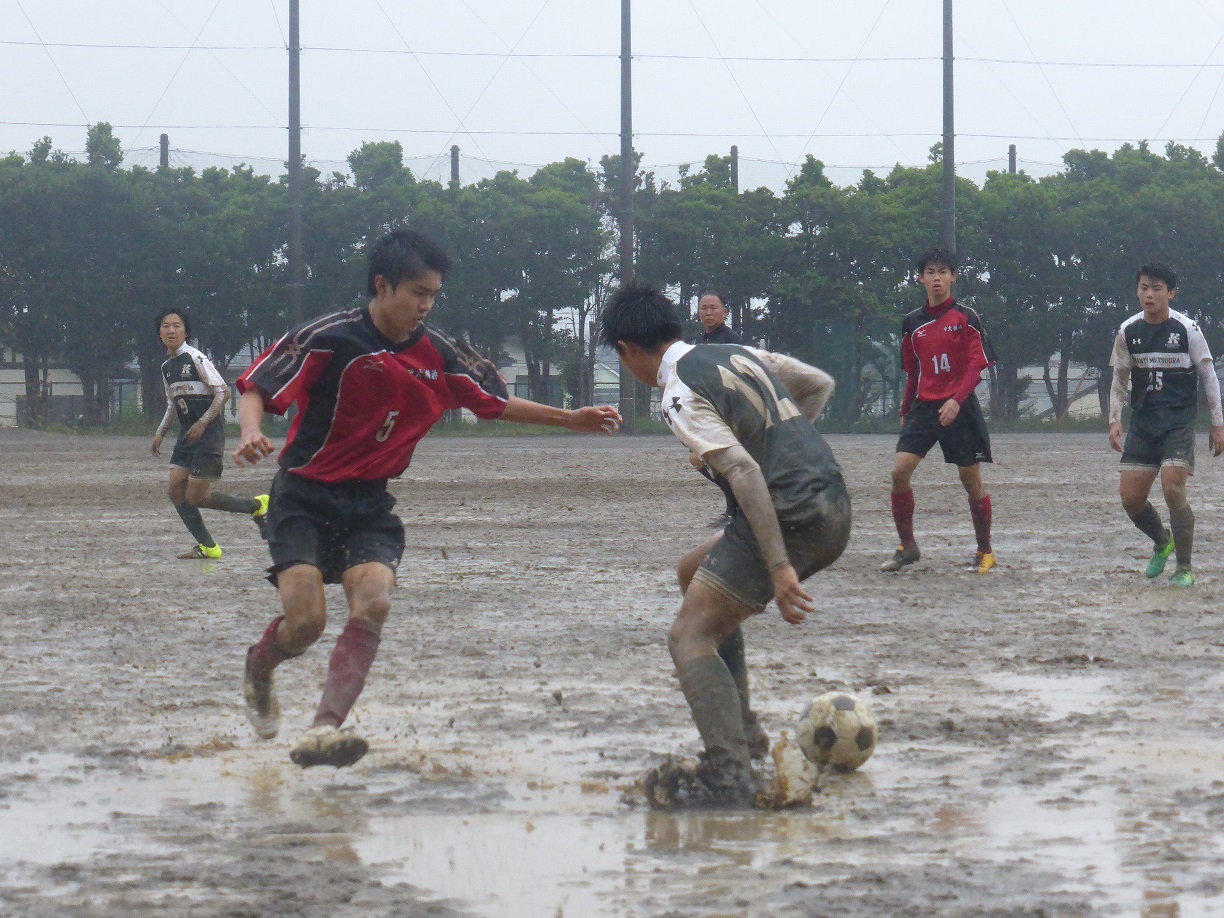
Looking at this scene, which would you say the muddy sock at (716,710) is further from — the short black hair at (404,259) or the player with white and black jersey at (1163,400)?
the player with white and black jersey at (1163,400)

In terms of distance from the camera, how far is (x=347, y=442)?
5012mm

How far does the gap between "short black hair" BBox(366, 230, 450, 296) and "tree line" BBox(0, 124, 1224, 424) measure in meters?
29.4

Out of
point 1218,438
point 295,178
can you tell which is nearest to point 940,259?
point 1218,438

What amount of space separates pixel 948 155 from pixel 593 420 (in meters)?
29.3

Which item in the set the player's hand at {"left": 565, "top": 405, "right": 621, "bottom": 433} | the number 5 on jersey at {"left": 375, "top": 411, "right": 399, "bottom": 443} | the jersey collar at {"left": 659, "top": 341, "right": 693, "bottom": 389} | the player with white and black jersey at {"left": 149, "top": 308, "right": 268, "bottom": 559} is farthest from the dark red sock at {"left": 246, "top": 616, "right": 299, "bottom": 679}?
the player with white and black jersey at {"left": 149, "top": 308, "right": 268, "bottom": 559}

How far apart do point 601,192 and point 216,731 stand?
34369 mm

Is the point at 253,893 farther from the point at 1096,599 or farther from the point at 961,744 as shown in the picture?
the point at 1096,599

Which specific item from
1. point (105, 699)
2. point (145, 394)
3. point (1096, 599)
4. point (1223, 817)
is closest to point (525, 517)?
point (1096, 599)

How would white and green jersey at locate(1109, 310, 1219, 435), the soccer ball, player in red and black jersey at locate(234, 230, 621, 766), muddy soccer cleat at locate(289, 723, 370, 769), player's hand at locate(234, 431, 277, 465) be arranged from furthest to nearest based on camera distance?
white and green jersey at locate(1109, 310, 1219, 435) → player in red and black jersey at locate(234, 230, 621, 766) → the soccer ball → player's hand at locate(234, 431, 277, 465) → muddy soccer cleat at locate(289, 723, 370, 769)

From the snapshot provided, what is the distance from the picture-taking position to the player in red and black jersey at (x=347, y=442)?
488 cm

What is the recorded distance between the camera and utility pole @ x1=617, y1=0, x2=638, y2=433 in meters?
34.2

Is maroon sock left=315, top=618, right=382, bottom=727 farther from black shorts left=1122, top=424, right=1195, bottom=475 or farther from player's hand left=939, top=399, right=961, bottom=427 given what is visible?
player's hand left=939, top=399, right=961, bottom=427

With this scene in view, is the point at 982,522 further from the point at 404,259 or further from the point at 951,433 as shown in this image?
the point at 404,259

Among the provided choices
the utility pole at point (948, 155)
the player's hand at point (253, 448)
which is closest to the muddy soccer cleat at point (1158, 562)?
the player's hand at point (253, 448)
